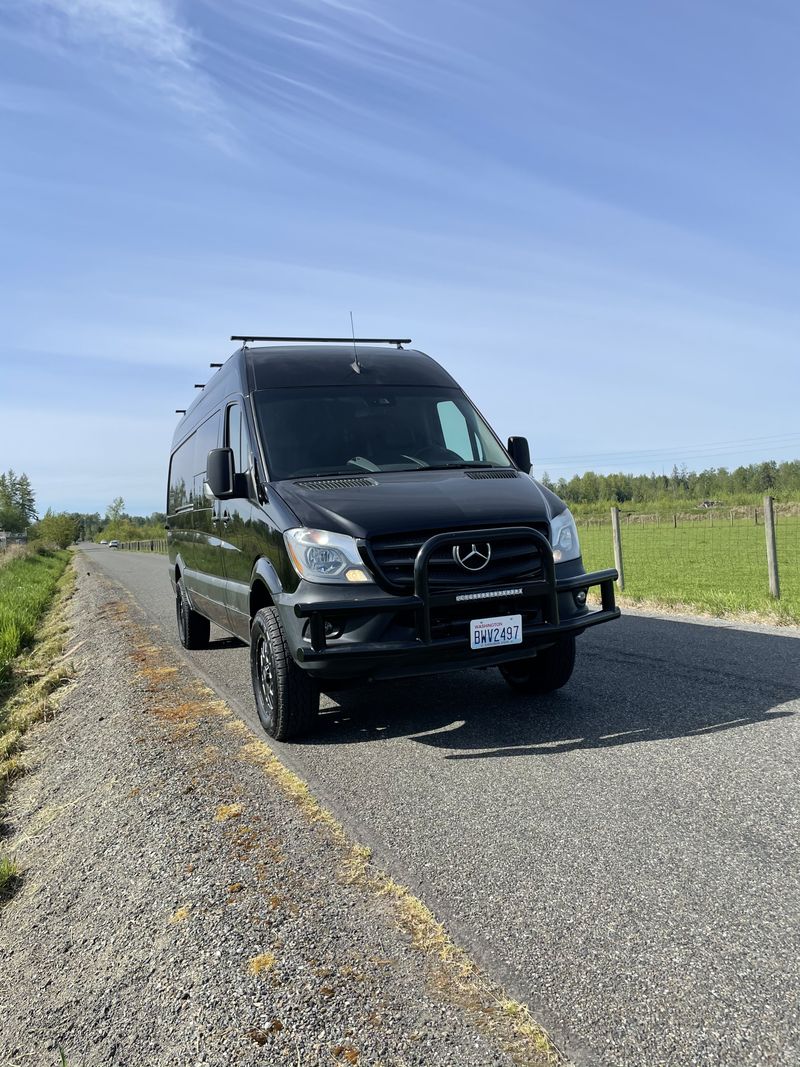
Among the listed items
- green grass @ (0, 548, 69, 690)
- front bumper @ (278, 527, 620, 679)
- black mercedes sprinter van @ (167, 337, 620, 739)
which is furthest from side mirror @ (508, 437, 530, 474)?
green grass @ (0, 548, 69, 690)

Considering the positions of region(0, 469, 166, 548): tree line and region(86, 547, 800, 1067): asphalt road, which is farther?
region(0, 469, 166, 548): tree line

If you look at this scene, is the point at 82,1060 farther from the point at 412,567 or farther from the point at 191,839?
the point at 412,567

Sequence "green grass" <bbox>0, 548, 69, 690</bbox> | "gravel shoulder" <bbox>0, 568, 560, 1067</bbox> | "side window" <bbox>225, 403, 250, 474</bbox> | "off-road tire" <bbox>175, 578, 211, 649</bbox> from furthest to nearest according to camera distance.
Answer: "green grass" <bbox>0, 548, 69, 690</bbox>, "off-road tire" <bbox>175, 578, 211, 649</bbox>, "side window" <bbox>225, 403, 250, 474</bbox>, "gravel shoulder" <bbox>0, 568, 560, 1067</bbox>

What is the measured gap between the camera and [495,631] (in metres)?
4.51

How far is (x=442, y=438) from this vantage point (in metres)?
5.97

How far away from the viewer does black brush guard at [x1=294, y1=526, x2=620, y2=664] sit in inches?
169

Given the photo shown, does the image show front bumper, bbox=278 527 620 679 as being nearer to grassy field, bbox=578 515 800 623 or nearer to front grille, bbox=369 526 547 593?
front grille, bbox=369 526 547 593

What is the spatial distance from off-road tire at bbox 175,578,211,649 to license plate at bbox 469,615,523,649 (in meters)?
5.10

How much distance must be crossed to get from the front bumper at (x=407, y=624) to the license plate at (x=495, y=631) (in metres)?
0.05

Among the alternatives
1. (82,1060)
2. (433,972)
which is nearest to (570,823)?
(433,972)

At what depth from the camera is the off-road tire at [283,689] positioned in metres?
4.73

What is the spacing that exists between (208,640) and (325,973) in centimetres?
740

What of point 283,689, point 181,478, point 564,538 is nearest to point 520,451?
point 564,538

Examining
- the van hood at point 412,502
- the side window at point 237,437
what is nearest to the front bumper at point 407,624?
the van hood at point 412,502
